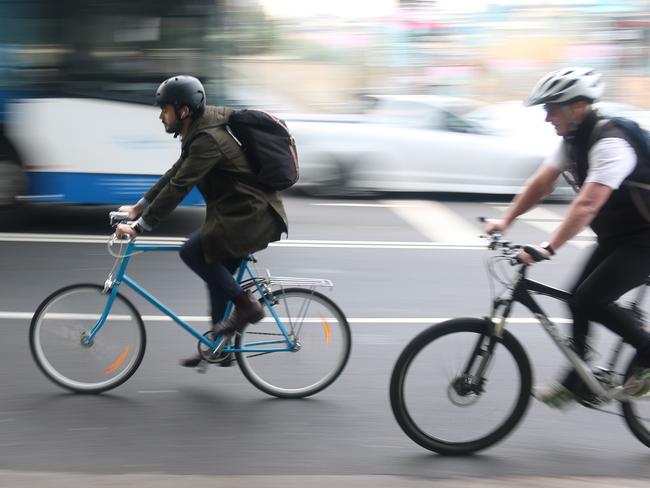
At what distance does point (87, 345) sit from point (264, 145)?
57.8 inches

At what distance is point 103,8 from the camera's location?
8.99 meters

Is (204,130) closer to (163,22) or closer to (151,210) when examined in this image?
(151,210)

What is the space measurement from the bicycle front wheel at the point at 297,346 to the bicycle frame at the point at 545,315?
1156 mm

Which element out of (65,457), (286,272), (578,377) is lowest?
(286,272)

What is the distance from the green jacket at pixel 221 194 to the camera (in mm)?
4570

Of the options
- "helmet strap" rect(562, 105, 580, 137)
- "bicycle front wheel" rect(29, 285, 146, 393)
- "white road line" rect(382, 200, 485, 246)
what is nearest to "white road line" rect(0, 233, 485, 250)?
"white road line" rect(382, 200, 485, 246)

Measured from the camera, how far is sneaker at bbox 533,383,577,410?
4.26m

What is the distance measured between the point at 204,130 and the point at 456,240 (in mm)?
5320

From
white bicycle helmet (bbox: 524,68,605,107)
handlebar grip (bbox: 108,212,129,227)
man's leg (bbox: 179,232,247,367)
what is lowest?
man's leg (bbox: 179,232,247,367)

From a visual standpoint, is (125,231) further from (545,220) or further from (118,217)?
(545,220)

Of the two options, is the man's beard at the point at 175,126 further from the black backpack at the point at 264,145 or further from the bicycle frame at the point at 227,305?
the bicycle frame at the point at 227,305

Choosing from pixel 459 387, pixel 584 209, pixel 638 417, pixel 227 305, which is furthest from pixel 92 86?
pixel 638 417

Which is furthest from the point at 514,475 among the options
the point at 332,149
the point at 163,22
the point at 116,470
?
the point at 332,149

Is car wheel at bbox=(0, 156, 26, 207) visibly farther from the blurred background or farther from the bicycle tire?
the bicycle tire
